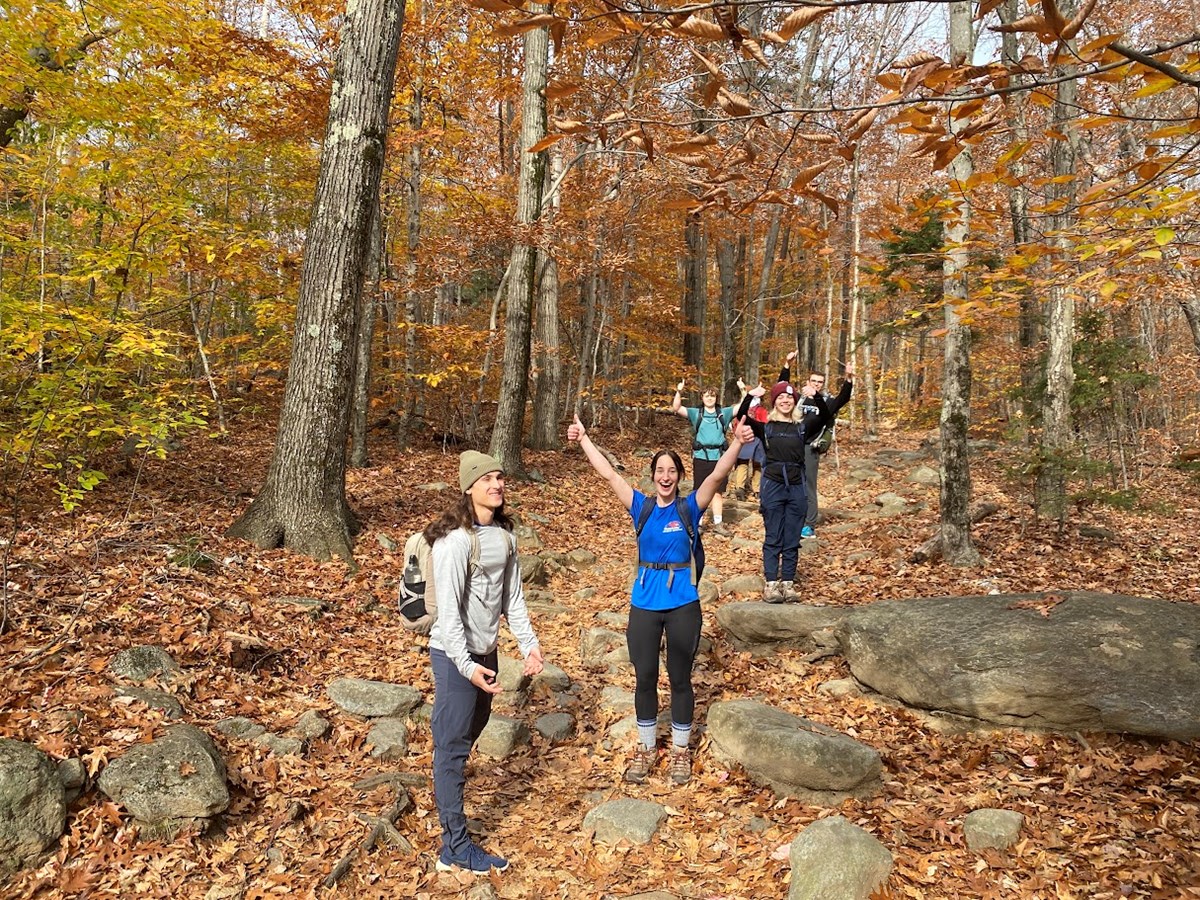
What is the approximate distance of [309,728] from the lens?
4945 millimetres

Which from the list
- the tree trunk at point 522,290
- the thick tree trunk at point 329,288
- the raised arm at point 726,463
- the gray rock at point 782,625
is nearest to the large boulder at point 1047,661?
the gray rock at point 782,625

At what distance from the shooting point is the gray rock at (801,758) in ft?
14.4

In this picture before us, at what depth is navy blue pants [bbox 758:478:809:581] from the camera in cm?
723

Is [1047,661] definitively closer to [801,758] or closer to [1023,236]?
[801,758]

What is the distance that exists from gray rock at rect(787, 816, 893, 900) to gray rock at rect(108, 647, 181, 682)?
438 cm

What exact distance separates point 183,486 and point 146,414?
6.50ft

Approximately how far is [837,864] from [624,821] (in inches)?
54.6

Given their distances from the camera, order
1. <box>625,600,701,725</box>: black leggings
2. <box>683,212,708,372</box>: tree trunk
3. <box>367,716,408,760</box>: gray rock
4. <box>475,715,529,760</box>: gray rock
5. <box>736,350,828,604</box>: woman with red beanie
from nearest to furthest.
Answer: <box>625,600,701,725</box>: black leggings, <box>367,716,408,760</box>: gray rock, <box>475,715,529,760</box>: gray rock, <box>736,350,828,604</box>: woman with red beanie, <box>683,212,708,372</box>: tree trunk

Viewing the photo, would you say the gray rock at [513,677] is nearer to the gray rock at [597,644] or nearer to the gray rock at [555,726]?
the gray rock at [555,726]

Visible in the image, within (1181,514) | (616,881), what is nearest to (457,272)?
(616,881)

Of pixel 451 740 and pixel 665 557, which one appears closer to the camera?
pixel 451 740

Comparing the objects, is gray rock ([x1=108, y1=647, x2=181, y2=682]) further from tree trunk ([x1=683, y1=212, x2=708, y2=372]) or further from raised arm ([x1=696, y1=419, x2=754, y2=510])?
tree trunk ([x1=683, y1=212, x2=708, y2=372])

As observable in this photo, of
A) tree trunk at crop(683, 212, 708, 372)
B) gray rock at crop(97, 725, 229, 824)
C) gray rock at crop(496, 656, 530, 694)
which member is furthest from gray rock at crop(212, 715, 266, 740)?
tree trunk at crop(683, 212, 708, 372)

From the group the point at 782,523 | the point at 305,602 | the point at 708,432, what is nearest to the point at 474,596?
the point at 305,602
